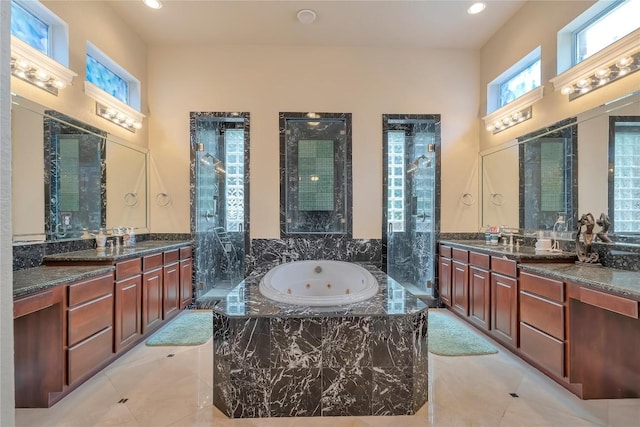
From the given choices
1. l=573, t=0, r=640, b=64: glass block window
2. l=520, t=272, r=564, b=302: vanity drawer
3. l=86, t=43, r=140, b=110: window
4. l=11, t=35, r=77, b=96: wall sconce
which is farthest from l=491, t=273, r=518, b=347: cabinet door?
l=86, t=43, r=140, b=110: window

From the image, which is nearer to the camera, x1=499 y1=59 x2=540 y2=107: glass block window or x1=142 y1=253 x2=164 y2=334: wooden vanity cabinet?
x1=142 y1=253 x2=164 y2=334: wooden vanity cabinet

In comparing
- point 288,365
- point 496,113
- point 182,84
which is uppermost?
point 182,84

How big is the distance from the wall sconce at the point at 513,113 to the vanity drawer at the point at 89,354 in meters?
4.38

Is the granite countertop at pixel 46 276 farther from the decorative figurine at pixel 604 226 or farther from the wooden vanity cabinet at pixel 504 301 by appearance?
the decorative figurine at pixel 604 226

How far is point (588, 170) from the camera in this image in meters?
2.32

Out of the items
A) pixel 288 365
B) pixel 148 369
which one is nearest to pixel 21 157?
pixel 148 369

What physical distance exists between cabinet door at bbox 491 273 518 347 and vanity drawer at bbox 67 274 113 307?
3214 mm

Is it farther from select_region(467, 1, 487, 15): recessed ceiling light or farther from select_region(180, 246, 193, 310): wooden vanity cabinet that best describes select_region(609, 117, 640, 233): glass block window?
select_region(180, 246, 193, 310): wooden vanity cabinet

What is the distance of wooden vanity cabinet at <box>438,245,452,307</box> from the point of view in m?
3.45

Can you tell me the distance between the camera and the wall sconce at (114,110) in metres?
2.82

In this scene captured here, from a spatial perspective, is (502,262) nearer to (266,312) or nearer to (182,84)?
(266,312)

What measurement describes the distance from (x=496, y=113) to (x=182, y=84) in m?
3.87

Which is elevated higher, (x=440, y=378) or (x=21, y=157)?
(x=21, y=157)

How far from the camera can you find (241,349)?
1.69 m
